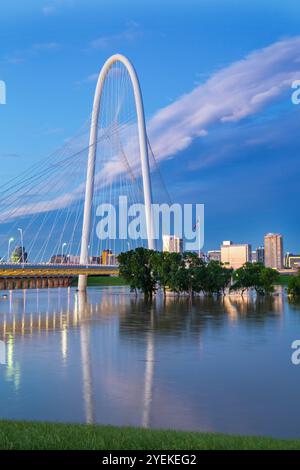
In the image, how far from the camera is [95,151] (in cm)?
6662

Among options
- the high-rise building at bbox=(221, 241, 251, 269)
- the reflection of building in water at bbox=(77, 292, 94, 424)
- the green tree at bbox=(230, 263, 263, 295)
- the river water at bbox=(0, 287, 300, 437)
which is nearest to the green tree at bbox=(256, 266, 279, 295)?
the green tree at bbox=(230, 263, 263, 295)

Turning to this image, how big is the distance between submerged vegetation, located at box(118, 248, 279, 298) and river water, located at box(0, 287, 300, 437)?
2864 cm

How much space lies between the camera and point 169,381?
1478cm

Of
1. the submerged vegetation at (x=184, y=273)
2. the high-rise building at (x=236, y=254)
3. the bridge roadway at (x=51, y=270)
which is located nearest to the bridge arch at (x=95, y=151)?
the bridge roadway at (x=51, y=270)

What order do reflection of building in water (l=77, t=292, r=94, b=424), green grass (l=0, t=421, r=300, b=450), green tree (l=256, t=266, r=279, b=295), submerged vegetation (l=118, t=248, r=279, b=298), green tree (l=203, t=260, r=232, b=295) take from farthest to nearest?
green tree (l=256, t=266, r=279, b=295)
green tree (l=203, t=260, r=232, b=295)
submerged vegetation (l=118, t=248, r=279, b=298)
reflection of building in water (l=77, t=292, r=94, b=424)
green grass (l=0, t=421, r=300, b=450)

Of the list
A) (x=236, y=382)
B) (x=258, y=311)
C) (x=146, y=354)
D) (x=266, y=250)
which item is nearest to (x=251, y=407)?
(x=236, y=382)

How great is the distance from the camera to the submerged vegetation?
58656mm

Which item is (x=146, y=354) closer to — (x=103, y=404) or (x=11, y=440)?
(x=103, y=404)

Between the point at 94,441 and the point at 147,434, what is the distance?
86 cm

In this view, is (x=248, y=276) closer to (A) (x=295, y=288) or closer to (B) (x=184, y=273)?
(A) (x=295, y=288)

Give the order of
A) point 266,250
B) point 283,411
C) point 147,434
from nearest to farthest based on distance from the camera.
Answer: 1. point 147,434
2. point 283,411
3. point 266,250

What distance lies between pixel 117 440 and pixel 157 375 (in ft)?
26.4

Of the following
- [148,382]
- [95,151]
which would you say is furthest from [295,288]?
[148,382]

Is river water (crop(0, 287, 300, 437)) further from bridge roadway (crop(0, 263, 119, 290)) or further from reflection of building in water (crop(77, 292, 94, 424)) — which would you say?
bridge roadway (crop(0, 263, 119, 290))
